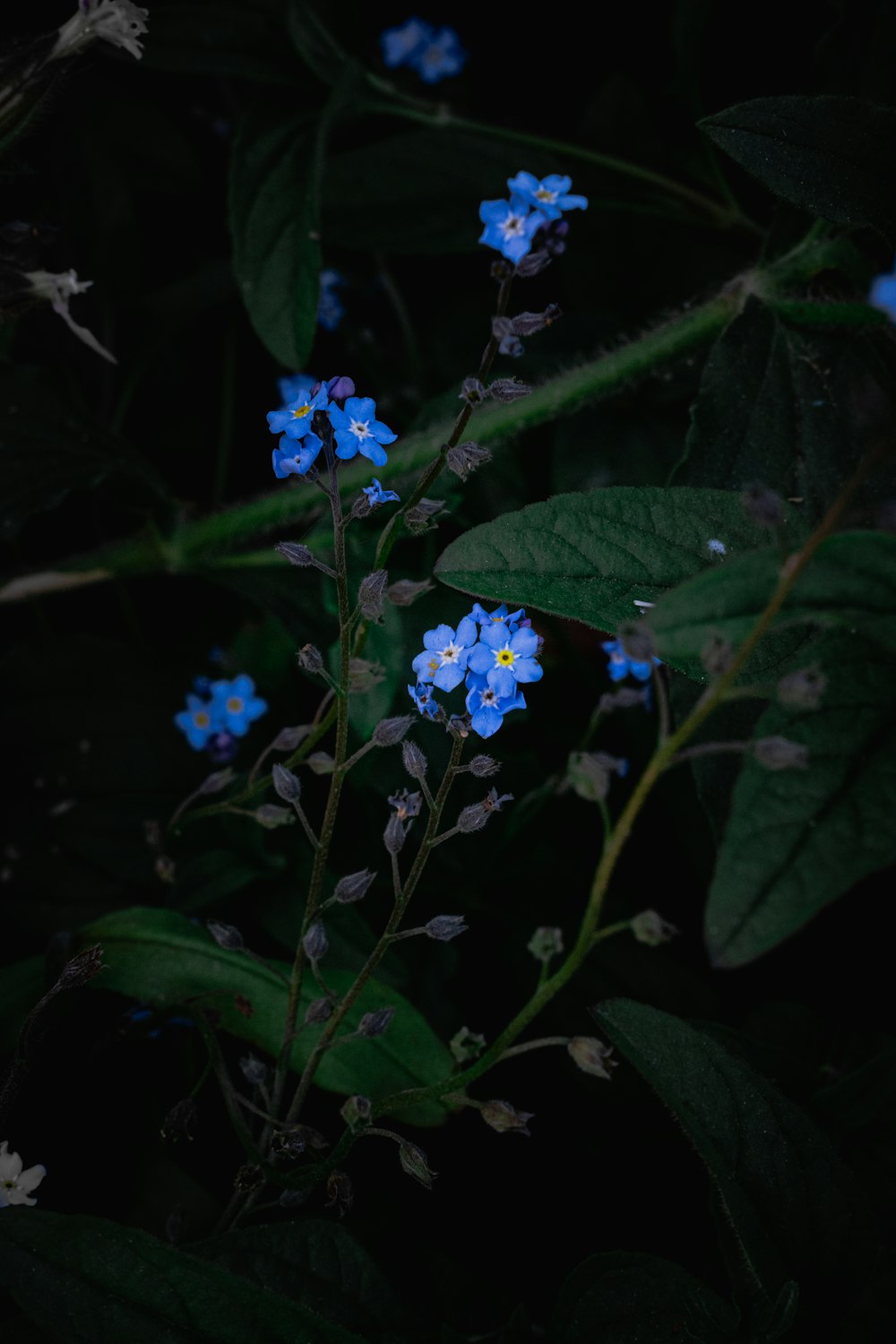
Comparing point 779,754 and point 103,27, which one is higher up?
point 103,27

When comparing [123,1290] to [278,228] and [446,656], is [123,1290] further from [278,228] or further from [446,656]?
[278,228]

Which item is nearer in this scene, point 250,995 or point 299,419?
point 299,419

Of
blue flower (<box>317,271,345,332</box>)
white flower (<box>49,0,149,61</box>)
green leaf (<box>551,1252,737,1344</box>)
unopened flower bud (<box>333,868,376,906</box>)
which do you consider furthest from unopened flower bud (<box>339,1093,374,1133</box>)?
blue flower (<box>317,271,345,332</box>)

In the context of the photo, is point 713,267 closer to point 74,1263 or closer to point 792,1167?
point 792,1167

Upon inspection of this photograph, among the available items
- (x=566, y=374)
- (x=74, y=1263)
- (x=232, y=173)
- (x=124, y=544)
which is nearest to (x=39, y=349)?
(x=124, y=544)

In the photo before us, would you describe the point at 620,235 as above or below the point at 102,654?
above

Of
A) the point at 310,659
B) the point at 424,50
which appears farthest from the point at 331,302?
the point at 310,659
